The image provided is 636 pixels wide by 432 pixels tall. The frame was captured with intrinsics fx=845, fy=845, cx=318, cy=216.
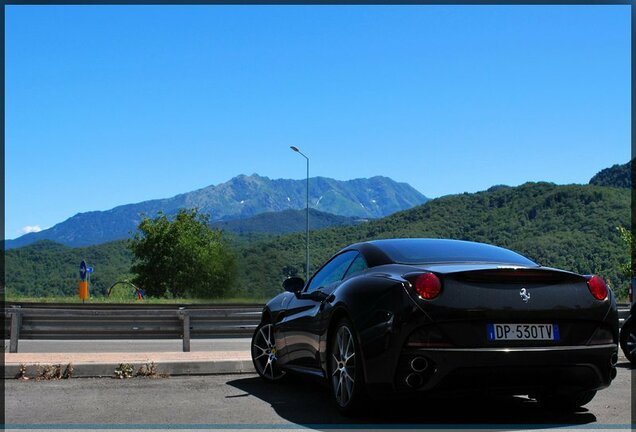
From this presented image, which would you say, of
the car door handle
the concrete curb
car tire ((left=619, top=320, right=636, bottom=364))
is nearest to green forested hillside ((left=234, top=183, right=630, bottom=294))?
car tire ((left=619, top=320, right=636, bottom=364))

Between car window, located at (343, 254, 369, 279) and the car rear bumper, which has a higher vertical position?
car window, located at (343, 254, 369, 279)

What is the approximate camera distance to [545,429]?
5543mm

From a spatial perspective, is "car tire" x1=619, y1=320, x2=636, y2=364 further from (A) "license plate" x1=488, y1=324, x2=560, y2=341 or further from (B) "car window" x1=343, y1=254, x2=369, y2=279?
(A) "license plate" x1=488, y1=324, x2=560, y2=341

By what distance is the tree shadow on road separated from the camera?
5797 mm

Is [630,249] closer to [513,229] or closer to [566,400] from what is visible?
[513,229]

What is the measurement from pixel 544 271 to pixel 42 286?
6143 inches

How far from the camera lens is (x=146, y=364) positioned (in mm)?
8883

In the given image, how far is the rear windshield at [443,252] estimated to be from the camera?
20.8 ft

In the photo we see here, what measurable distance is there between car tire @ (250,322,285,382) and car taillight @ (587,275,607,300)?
3.29m

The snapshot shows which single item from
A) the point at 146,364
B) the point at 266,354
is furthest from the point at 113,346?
the point at 266,354

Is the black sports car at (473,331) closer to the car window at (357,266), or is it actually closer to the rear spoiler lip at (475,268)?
the rear spoiler lip at (475,268)

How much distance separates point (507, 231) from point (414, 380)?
101321 millimetres

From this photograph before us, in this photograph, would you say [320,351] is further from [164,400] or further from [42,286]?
[42,286]

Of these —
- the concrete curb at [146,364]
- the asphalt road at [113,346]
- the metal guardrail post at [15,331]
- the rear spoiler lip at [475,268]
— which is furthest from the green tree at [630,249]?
the rear spoiler lip at [475,268]
